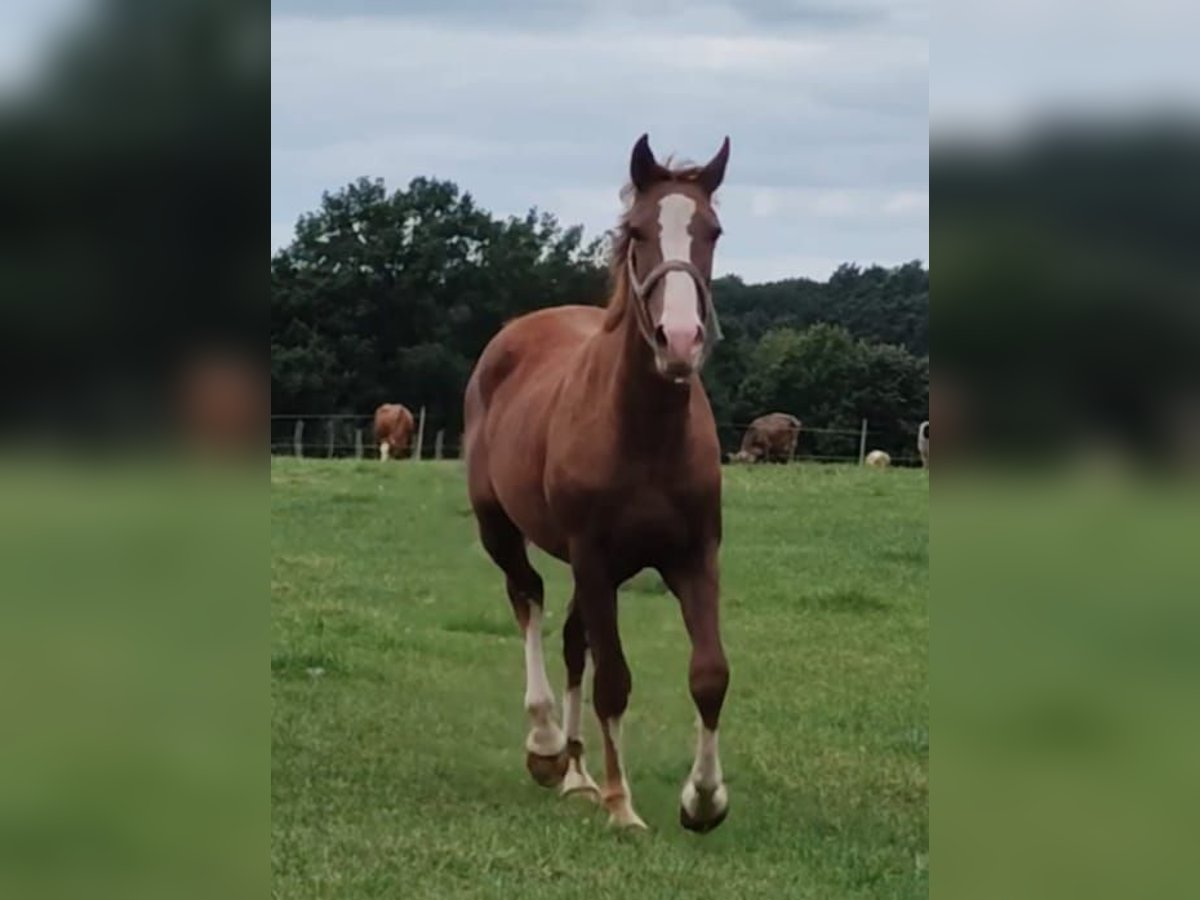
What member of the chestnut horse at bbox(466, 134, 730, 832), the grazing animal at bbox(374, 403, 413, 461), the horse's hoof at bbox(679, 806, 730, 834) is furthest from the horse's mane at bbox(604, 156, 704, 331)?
the grazing animal at bbox(374, 403, 413, 461)

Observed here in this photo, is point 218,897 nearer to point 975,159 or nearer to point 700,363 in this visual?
point 975,159

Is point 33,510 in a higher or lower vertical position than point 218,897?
higher

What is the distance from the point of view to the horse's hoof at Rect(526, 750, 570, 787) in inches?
206

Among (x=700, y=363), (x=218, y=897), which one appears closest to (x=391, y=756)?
(x=700, y=363)

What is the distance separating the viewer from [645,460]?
4344mm

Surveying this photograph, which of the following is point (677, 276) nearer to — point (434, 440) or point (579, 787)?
point (579, 787)

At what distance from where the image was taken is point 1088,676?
1.49 metres

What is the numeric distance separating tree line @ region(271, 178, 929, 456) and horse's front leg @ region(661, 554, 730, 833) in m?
0.83

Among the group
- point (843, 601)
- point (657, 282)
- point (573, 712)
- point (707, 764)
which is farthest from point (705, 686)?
point (843, 601)

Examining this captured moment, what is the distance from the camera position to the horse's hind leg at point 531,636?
5.28 meters

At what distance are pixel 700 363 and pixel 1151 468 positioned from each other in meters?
2.47

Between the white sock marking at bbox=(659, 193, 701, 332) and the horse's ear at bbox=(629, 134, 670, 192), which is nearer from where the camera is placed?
the white sock marking at bbox=(659, 193, 701, 332)

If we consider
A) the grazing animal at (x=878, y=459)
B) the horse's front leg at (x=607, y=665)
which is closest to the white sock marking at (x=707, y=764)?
the horse's front leg at (x=607, y=665)

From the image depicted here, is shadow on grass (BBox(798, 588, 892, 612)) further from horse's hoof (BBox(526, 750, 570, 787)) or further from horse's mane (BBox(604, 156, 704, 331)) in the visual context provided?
horse's mane (BBox(604, 156, 704, 331))
